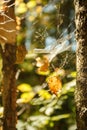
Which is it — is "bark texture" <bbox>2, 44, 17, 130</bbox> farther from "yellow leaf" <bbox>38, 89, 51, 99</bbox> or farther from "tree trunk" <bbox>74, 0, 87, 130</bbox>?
"tree trunk" <bbox>74, 0, 87, 130</bbox>

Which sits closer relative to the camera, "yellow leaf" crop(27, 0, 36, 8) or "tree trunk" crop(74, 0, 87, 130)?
"tree trunk" crop(74, 0, 87, 130)

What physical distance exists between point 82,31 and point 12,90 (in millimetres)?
1074

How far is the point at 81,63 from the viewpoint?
1.51 metres

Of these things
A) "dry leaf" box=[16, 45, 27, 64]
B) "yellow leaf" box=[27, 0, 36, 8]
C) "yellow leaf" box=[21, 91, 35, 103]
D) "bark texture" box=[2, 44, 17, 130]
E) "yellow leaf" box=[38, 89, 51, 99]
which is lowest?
"yellow leaf" box=[21, 91, 35, 103]

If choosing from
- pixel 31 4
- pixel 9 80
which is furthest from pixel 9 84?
pixel 31 4

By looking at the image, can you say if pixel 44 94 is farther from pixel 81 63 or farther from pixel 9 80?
pixel 81 63

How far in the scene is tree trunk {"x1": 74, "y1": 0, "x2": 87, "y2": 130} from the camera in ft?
4.87

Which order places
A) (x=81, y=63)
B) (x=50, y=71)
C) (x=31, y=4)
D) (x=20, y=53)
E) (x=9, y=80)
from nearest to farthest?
(x=81, y=63)
(x=9, y=80)
(x=20, y=53)
(x=50, y=71)
(x=31, y=4)

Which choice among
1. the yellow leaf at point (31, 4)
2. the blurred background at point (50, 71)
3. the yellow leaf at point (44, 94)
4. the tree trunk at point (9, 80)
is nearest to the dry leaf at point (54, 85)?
the blurred background at point (50, 71)

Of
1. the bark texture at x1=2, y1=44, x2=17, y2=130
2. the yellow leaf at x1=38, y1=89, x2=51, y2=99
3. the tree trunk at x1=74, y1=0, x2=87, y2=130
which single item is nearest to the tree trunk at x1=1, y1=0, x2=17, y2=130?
the bark texture at x1=2, y1=44, x2=17, y2=130

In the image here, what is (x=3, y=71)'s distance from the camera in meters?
2.43

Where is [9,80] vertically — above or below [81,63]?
below

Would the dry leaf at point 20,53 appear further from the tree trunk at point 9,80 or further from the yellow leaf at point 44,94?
the yellow leaf at point 44,94

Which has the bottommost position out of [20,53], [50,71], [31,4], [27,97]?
[27,97]
